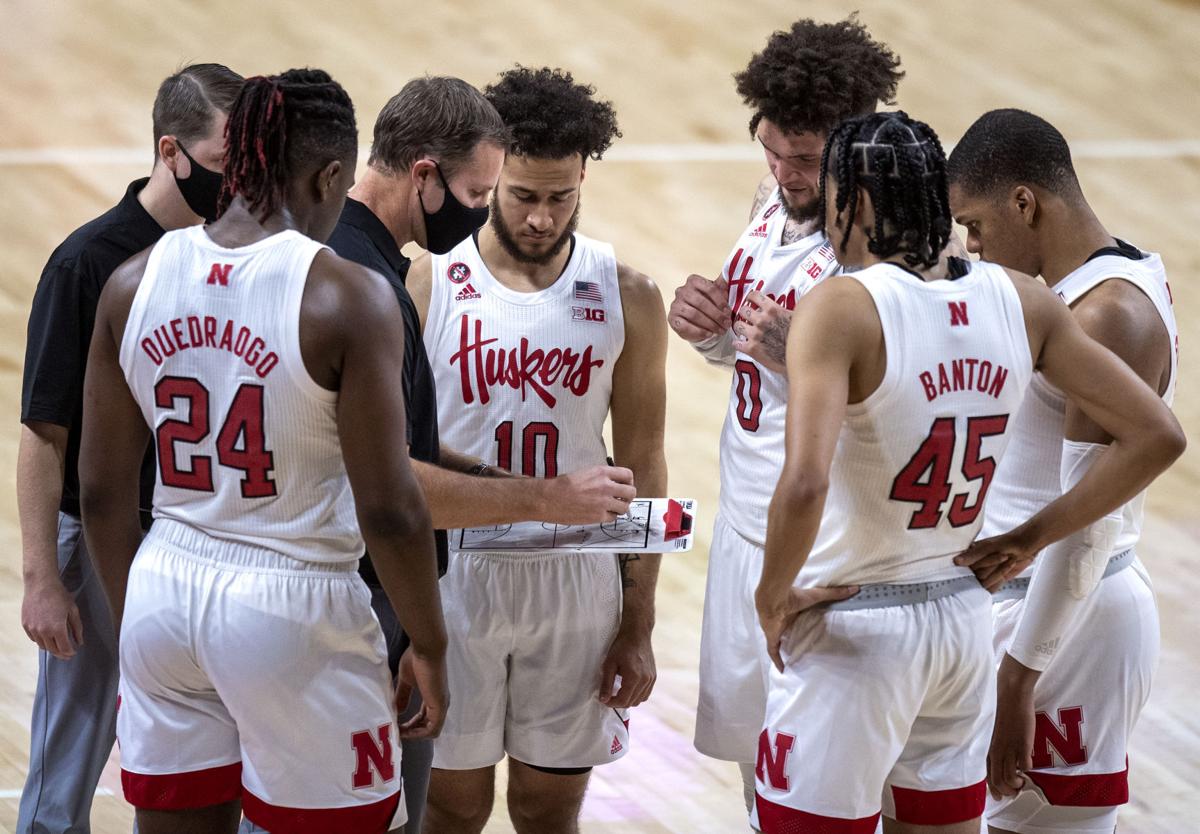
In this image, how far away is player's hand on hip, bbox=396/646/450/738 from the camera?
9.75 ft

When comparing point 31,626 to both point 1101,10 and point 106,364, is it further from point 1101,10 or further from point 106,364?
point 1101,10

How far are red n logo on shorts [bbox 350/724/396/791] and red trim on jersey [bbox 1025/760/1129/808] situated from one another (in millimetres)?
1561

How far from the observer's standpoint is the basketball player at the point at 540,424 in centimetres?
388

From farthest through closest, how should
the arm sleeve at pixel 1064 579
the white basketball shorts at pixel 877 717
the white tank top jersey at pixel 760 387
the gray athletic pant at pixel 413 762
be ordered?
the white tank top jersey at pixel 760 387 < the gray athletic pant at pixel 413 762 < the arm sleeve at pixel 1064 579 < the white basketball shorts at pixel 877 717

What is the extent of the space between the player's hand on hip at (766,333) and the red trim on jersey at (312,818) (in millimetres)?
1418

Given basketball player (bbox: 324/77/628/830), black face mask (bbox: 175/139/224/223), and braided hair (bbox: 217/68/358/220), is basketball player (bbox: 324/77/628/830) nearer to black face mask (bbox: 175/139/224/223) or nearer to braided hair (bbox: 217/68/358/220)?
black face mask (bbox: 175/139/224/223)

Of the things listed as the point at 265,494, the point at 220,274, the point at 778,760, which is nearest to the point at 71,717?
the point at 265,494

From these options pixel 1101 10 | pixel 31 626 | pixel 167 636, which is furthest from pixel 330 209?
pixel 1101 10

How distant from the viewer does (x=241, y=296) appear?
272cm

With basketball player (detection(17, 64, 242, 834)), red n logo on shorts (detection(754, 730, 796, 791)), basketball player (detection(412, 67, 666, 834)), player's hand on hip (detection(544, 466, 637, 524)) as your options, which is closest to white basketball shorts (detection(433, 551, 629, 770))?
basketball player (detection(412, 67, 666, 834))

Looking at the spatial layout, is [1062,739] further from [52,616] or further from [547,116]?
[52,616]

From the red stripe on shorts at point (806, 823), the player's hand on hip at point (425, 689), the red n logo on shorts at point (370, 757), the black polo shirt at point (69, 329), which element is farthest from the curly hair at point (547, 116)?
the red stripe on shorts at point (806, 823)

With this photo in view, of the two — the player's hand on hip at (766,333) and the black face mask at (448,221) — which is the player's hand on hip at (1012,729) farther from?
the black face mask at (448,221)

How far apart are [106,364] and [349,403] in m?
0.54
